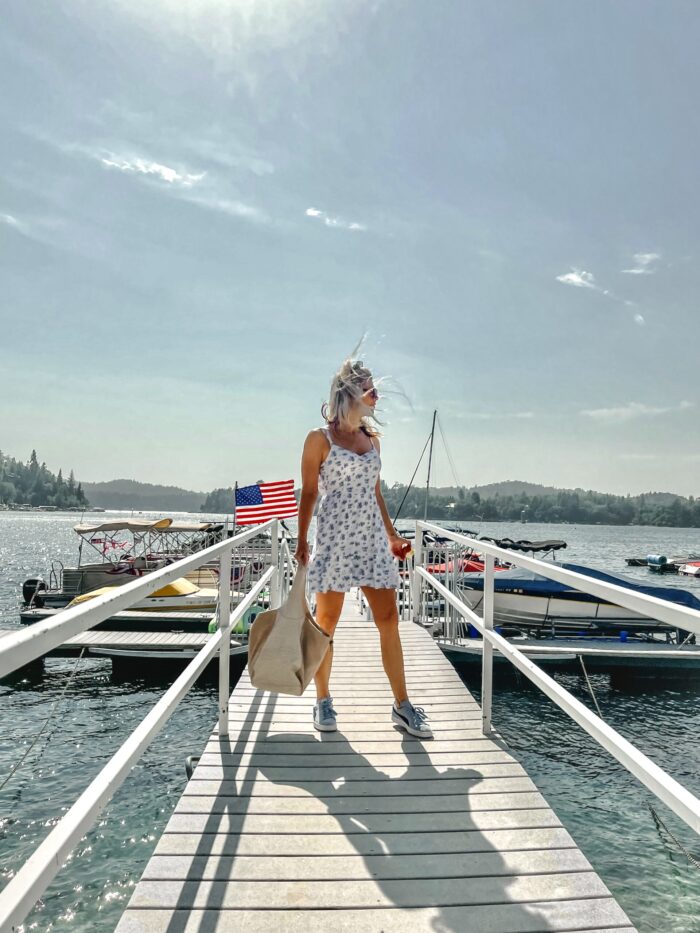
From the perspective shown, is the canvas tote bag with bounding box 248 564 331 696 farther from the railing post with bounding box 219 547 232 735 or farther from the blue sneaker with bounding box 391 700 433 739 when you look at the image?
the blue sneaker with bounding box 391 700 433 739

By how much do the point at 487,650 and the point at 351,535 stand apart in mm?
1022

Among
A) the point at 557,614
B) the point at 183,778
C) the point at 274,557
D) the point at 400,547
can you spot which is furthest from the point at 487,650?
the point at 557,614

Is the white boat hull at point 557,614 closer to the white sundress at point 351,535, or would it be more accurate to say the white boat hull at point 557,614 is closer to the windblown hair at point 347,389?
the white sundress at point 351,535

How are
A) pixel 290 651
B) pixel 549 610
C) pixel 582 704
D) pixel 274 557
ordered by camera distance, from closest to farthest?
pixel 582 704 < pixel 290 651 < pixel 274 557 < pixel 549 610

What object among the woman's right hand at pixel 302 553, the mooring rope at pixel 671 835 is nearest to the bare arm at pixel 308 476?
the woman's right hand at pixel 302 553

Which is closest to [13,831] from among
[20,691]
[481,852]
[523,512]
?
[481,852]

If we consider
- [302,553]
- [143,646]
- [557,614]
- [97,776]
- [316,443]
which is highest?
[316,443]

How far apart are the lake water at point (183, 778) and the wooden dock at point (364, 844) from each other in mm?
1899

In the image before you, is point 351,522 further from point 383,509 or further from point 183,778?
point 183,778

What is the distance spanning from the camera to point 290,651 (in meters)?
3.21

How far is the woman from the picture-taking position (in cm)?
348

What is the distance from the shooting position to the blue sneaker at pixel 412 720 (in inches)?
141

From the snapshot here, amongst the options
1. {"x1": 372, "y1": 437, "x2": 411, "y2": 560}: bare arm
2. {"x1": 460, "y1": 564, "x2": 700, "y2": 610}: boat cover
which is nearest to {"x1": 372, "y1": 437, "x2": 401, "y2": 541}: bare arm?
{"x1": 372, "y1": 437, "x2": 411, "y2": 560}: bare arm

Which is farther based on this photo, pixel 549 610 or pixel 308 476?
pixel 549 610
